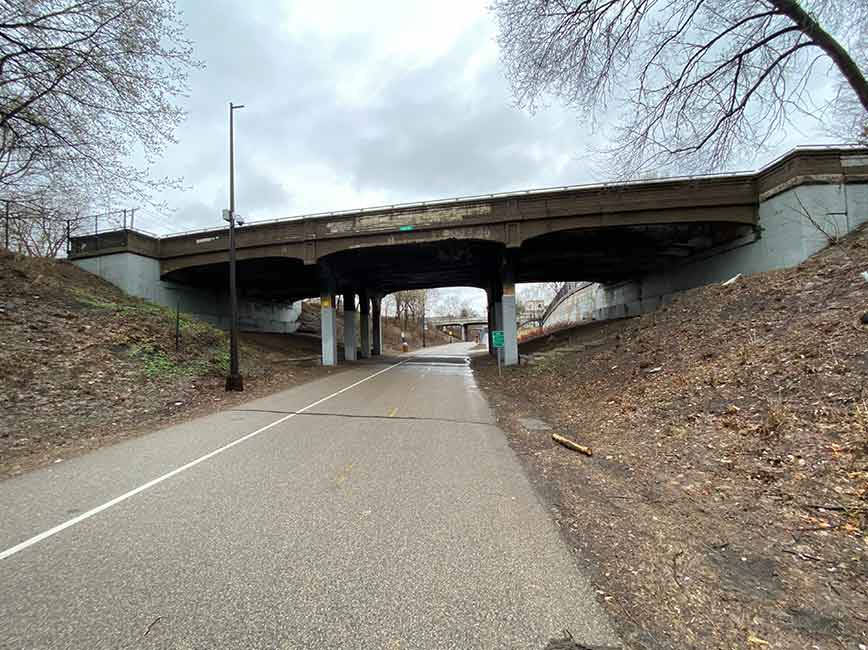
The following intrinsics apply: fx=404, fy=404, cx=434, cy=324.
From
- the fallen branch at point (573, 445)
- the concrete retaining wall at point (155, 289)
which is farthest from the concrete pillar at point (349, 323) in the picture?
the fallen branch at point (573, 445)

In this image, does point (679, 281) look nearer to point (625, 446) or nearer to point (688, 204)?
point (688, 204)

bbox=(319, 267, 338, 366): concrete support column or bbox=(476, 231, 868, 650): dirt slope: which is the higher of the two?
bbox=(319, 267, 338, 366): concrete support column

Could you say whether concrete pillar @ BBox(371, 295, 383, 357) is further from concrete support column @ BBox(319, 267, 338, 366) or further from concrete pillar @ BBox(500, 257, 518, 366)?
concrete pillar @ BBox(500, 257, 518, 366)

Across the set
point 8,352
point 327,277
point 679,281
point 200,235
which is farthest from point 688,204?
point 200,235

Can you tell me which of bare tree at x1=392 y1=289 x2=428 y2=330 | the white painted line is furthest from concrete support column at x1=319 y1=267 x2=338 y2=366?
bare tree at x1=392 y1=289 x2=428 y2=330

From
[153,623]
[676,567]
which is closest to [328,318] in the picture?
[153,623]

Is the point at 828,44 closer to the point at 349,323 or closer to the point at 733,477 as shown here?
the point at 733,477

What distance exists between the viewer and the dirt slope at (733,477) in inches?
103

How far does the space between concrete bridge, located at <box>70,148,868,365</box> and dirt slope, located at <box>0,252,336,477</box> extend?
7.40 meters

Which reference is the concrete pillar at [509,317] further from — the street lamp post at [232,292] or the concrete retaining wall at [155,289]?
the concrete retaining wall at [155,289]

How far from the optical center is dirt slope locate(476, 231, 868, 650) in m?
2.62

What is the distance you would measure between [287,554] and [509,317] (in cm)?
2067

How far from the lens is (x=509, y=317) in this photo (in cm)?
2311

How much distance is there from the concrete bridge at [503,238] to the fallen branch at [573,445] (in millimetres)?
15381
